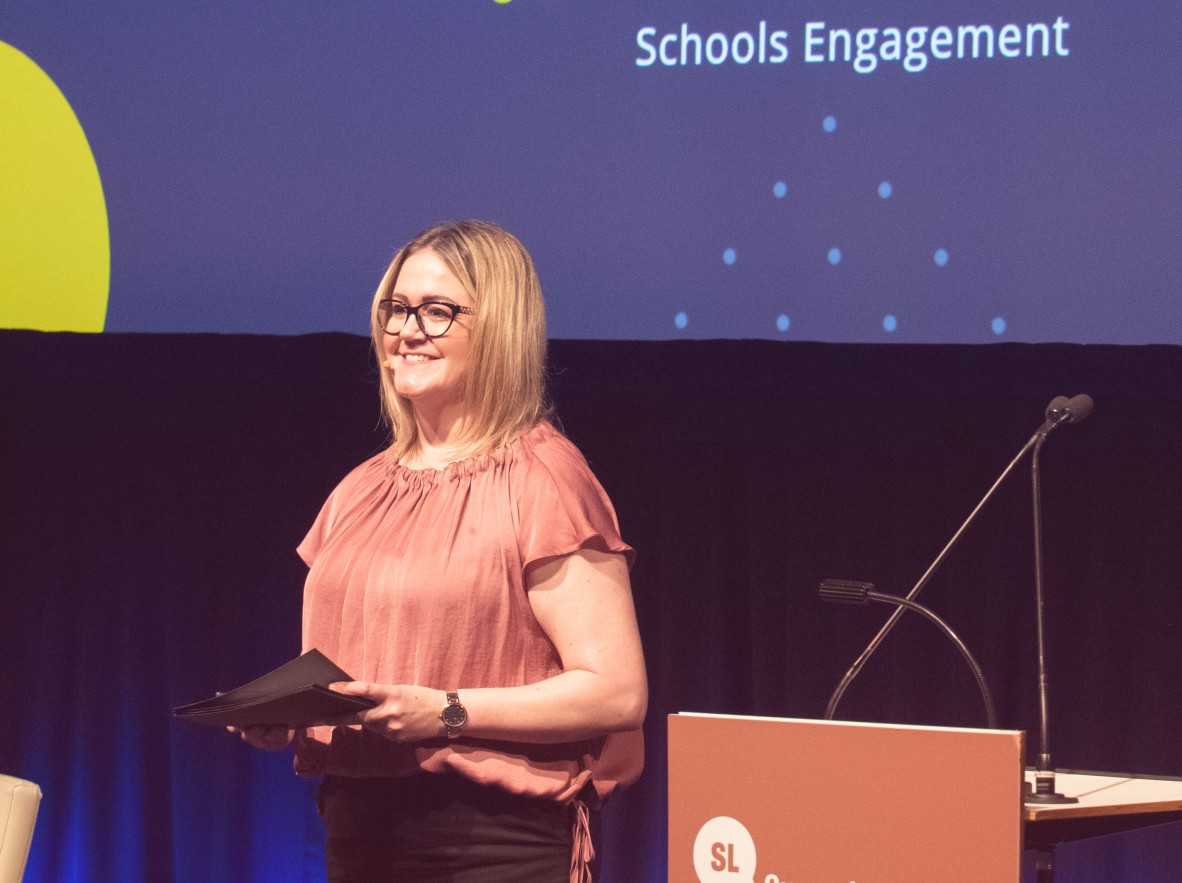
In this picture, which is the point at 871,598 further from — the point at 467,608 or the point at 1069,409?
the point at 467,608

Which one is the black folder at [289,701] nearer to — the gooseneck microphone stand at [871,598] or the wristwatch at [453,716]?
the wristwatch at [453,716]

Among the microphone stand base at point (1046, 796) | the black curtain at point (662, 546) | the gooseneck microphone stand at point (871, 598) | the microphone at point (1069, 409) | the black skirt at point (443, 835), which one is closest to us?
the black skirt at point (443, 835)

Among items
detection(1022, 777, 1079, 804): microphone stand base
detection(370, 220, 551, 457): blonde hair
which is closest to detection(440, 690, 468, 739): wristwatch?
detection(370, 220, 551, 457): blonde hair

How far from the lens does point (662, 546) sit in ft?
11.5

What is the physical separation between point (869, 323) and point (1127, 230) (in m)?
0.60

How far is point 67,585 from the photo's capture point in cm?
380

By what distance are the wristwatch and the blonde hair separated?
1.12ft

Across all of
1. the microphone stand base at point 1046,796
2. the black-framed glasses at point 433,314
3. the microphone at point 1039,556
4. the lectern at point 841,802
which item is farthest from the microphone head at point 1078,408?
the black-framed glasses at point 433,314

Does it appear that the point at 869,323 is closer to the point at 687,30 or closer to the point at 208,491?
the point at 687,30

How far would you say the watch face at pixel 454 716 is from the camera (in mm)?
1455

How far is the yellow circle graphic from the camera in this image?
3.66 metres

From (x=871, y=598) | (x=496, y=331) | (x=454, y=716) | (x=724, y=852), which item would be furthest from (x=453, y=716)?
(x=871, y=598)

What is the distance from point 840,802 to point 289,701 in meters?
0.62

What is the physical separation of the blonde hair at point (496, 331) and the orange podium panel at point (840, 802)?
42 centimetres
